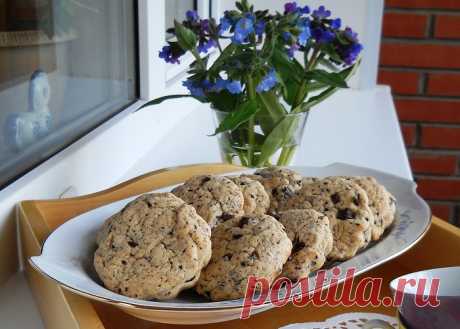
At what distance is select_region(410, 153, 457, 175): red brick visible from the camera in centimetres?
185

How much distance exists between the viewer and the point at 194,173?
74 cm

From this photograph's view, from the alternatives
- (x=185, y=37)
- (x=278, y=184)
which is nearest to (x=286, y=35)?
(x=185, y=37)

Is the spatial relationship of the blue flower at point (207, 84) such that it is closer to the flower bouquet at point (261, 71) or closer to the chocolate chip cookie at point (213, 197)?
the flower bouquet at point (261, 71)

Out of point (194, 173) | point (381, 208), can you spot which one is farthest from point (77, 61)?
point (381, 208)

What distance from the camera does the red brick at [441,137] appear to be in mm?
1824

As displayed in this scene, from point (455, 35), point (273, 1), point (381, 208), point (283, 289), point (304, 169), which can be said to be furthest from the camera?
point (455, 35)

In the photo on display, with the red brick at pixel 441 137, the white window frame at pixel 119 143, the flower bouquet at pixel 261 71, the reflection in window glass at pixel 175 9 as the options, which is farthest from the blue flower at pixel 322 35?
the red brick at pixel 441 137

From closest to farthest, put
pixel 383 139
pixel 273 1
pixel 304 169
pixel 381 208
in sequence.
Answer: pixel 381 208 < pixel 304 169 < pixel 383 139 < pixel 273 1

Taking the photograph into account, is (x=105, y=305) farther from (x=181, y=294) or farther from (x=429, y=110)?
(x=429, y=110)

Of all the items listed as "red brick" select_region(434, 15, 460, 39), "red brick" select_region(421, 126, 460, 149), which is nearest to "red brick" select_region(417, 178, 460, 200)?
"red brick" select_region(421, 126, 460, 149)

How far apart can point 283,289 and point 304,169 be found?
27cm

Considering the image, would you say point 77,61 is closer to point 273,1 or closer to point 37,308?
point 37,308

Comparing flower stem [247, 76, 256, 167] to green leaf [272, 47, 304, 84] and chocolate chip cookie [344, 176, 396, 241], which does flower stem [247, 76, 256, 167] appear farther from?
chocolate chip cookie [344, 176, 396, 241]

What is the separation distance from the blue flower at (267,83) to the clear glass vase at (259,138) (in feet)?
0.20
